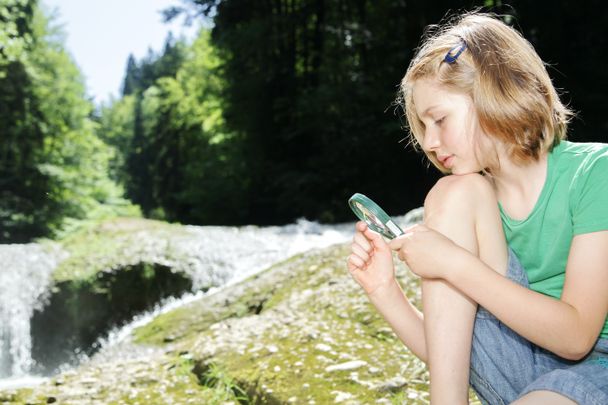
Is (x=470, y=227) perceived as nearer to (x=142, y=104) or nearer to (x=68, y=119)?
(x=68, y=119)

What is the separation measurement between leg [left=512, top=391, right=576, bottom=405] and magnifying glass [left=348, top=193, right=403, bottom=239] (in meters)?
0.46

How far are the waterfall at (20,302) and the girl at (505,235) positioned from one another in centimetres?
622

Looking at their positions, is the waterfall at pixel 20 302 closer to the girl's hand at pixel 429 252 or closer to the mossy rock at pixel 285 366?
the mossy rock at pixel 285 366

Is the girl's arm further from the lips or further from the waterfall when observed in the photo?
the waterfall

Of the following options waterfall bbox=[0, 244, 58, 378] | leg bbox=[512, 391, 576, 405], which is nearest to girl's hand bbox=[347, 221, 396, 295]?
leg bbox=[512, 391, 576, 405]

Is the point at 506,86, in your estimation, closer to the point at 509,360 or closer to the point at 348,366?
the point at 509,360

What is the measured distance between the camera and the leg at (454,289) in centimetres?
135

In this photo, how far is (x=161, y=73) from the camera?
43.5 m

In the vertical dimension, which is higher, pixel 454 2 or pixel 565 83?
pixel 454 2

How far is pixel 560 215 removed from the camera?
138 centimetres

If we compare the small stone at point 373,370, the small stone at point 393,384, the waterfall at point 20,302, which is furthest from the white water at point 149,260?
the small stone at point 393,384

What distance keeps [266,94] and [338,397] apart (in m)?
17.5

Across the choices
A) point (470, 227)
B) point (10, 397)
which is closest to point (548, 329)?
point (470, 227)

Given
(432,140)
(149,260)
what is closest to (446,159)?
(432,140)
